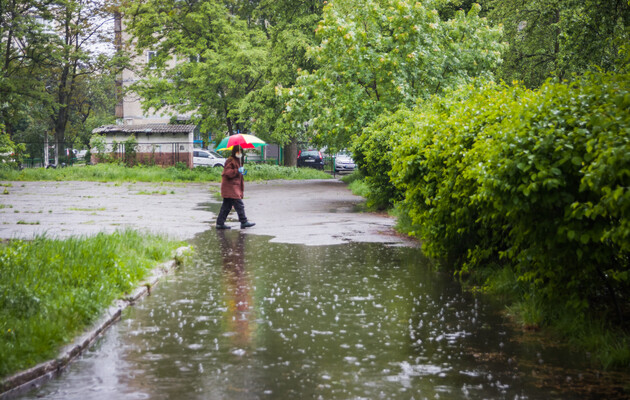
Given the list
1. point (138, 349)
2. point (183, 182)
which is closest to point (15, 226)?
point (138, 349)

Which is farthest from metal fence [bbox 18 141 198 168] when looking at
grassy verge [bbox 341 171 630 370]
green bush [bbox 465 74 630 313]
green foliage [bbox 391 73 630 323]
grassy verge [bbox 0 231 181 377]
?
green bush [bbox 465 74 630 313]

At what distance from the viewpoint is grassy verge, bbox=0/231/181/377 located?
18.5 feet

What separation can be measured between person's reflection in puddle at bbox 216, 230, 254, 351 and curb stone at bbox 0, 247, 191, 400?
3.47ft

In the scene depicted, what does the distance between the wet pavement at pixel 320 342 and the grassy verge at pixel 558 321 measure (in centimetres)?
17

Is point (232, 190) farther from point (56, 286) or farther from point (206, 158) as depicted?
point (206, 158)

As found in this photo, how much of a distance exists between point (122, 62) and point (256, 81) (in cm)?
992

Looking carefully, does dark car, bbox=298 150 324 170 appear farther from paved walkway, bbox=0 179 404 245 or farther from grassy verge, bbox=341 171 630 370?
grassy verge, bbox=341 171 630 370

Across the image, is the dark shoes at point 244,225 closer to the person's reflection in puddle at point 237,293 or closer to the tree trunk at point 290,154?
the person's reflection in puddle at point 237,293

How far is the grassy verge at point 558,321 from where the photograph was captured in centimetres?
572

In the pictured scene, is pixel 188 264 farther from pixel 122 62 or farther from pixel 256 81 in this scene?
pixel 122 62

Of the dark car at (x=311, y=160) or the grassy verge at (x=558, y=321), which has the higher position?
the dark car at (x=311, y=160)

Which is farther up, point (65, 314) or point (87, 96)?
point (87, 96)

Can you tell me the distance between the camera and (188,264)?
10891 millimetres

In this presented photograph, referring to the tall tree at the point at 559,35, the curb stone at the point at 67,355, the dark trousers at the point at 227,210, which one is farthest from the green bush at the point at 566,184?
the tall tree at the point at 559,35
